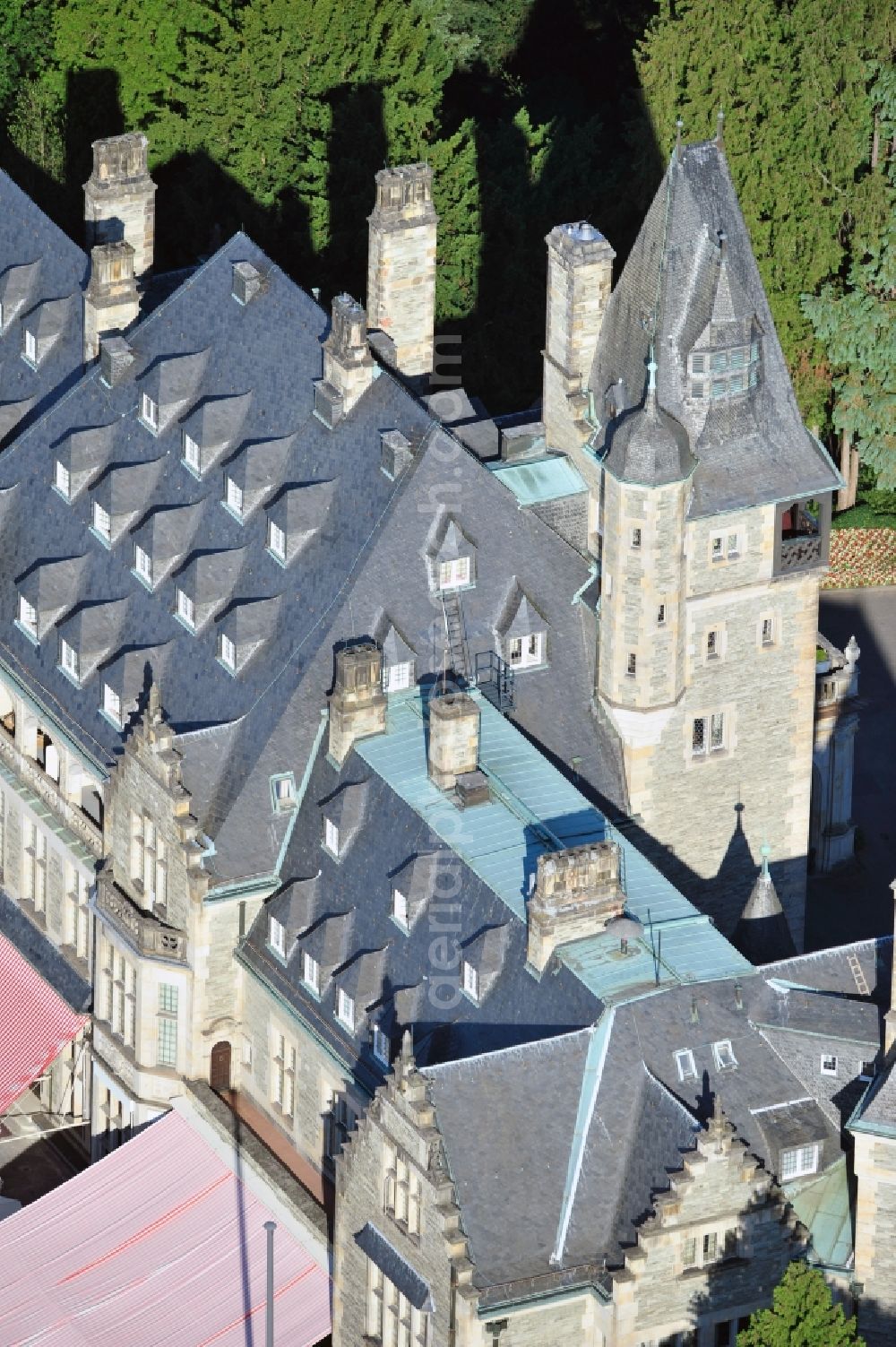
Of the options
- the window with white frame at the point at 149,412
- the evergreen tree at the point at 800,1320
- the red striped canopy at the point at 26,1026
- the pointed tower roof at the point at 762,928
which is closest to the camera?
the evergreen tree at the point at 800,1320

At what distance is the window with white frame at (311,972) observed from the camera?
11673 cm

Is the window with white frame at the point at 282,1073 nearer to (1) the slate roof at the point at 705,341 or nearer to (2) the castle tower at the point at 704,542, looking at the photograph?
(2) the castle tower at the point at 704,542

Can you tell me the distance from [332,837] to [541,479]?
44.7ft

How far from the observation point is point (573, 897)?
110625mm

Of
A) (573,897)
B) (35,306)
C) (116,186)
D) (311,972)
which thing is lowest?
(311,972)

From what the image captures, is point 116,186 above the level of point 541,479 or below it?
above

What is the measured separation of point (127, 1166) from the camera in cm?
12044

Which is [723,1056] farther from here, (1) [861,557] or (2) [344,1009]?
(1) [861,557]

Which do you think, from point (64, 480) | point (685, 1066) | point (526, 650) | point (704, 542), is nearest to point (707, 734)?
point (704, 542)

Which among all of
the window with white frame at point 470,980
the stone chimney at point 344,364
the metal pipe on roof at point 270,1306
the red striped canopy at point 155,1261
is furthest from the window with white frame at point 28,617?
the metal pipe on roof at point 270,1306

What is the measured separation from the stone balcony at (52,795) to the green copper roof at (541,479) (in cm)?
1545

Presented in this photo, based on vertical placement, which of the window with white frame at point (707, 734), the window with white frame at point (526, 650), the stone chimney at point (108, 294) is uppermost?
the stone chimney at point (108, 294)

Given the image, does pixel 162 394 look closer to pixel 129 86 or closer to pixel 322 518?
pixel 322 518

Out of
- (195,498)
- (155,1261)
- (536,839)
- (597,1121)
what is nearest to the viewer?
(597,1121)
